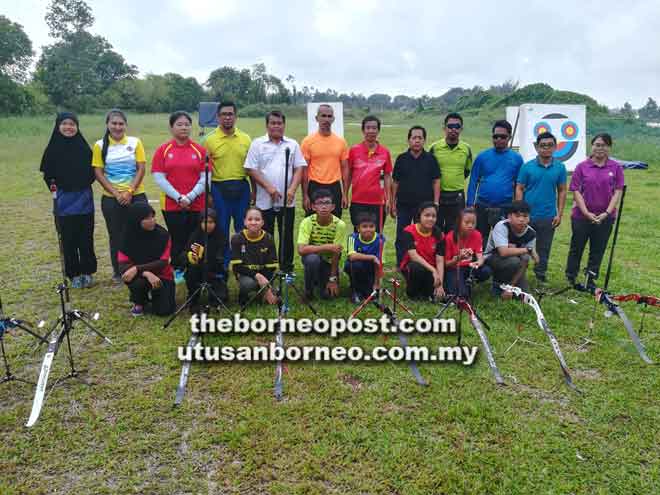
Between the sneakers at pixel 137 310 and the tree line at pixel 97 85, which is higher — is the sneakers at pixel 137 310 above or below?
below

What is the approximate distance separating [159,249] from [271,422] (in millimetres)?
2355

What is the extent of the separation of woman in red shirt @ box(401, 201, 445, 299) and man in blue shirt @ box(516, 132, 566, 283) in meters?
1.15

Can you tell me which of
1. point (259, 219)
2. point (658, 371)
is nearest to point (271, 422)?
point (259, 219)

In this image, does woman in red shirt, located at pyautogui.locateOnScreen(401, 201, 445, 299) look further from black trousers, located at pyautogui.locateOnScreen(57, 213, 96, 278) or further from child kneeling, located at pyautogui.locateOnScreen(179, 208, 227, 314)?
black trousers, located at pyautogui.locateOnScreen(57, 213, 96, 278)

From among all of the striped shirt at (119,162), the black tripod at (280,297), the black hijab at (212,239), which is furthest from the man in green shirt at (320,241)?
the striped shirt at (119,162)

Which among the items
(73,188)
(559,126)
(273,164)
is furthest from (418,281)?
(559,126)

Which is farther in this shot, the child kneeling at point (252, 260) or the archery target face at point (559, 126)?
the archery target face at point (559, 126)

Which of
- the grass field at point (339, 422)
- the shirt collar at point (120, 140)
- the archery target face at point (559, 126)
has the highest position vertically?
the archery target face at point (559, 126)

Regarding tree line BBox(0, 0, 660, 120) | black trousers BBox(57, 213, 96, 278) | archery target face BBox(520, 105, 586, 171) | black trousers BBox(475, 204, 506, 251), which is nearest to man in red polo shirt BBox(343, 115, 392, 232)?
black trousers BBox(475, 204, 506, 251)

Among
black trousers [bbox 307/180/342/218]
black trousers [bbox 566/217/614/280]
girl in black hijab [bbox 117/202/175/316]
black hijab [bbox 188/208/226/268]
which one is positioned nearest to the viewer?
girl in black hijab [bbox 117/202/175/316]

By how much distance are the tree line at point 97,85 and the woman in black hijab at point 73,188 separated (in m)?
33.6

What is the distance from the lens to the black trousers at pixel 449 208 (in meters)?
5.43

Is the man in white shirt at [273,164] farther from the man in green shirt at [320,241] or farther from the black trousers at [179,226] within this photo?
the black trousers at [179,226]

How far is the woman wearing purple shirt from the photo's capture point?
5.23 meters
